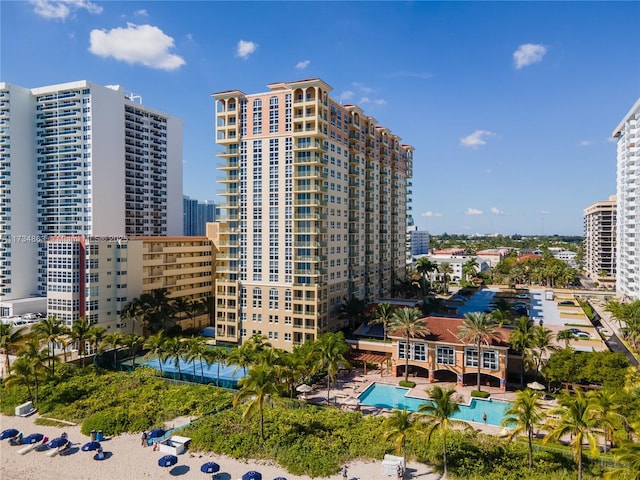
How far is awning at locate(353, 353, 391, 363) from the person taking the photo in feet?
193

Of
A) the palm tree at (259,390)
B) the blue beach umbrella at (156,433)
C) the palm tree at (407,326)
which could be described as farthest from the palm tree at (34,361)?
the palm tree at (407,326)

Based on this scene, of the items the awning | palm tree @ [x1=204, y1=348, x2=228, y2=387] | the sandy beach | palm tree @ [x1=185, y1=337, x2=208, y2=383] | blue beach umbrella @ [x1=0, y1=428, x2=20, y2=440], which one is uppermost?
palm tree @ [x1=185, y1=337, x2=208, y2=383]

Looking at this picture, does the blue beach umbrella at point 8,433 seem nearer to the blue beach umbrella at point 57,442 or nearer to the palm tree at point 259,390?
the blue beach umbrella at point 57,442

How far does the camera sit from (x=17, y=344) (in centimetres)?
5694

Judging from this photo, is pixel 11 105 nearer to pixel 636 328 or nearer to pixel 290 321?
pixel 290 321

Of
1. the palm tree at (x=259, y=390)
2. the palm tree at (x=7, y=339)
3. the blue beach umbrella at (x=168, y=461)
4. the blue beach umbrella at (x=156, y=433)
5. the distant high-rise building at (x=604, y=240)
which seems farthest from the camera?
the distant high-rise building at (x=604, y=240)

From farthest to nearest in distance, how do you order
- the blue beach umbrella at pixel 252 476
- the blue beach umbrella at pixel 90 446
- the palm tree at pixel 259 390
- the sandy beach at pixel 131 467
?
the palm tree at pixel 259 390, the blue beach umbrella at pixel 90 446, the sandy beach at pixel 131 467, the blue beach umbrella at pixel 252 476

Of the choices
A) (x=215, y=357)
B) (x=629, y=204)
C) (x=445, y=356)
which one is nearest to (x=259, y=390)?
(x=215, y=357)

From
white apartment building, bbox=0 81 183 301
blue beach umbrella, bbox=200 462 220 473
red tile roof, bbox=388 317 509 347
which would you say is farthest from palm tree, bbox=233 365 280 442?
white apartment building, bbox=0 81 183 301

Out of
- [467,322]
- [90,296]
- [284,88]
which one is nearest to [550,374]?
[467,322]

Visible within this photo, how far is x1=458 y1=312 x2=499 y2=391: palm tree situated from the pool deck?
8.99ft

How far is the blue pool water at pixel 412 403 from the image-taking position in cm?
4294

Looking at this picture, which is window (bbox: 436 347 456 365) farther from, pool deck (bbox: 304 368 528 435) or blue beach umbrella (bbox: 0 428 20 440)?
blue beach umbrella (bbox: 0 428 20 440)

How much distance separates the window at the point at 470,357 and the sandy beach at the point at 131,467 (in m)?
20.3
